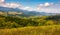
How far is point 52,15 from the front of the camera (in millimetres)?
2826

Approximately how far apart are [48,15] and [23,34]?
2.25ft

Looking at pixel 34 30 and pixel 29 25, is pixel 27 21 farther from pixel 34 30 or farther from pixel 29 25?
pixel 34 30

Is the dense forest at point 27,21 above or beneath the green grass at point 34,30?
above

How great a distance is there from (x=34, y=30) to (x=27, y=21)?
245 mm

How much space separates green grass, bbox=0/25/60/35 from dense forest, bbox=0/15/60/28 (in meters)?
0.08

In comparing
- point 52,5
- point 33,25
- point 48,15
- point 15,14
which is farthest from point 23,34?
point 52,5

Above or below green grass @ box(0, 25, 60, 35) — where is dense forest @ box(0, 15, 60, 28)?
above

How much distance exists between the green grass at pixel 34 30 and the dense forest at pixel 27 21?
0.08 m

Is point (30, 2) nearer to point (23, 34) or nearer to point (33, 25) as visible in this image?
point (33, 25)

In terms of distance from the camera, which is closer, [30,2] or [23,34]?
[23,34]

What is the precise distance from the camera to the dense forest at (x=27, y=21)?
8.79 feet

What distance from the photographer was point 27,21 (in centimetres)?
275

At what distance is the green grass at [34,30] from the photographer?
2.64 m

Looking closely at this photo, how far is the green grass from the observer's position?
264 centimetres
